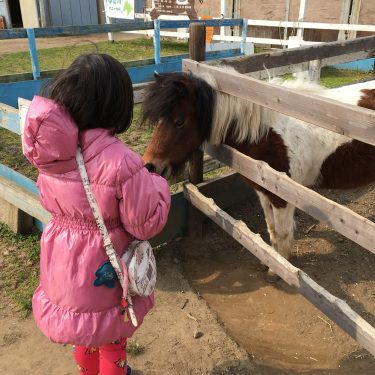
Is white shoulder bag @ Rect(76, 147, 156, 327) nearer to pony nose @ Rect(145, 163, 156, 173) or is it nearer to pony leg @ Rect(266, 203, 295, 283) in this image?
pony nose @ Rect(145, 163, 156, 173)

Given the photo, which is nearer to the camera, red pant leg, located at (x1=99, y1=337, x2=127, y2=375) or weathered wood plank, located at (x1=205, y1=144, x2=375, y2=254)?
red pant leg, located at (x1=99, y1=337, x2=127, y2=375)

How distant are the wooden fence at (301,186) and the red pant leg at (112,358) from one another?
3.73 feet

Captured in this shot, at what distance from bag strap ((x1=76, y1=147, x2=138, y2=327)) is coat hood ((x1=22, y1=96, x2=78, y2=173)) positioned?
54 mm

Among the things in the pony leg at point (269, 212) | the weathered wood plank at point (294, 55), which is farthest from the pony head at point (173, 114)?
the pony leg at point (269, 212)

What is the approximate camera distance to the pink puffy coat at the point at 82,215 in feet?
4.66

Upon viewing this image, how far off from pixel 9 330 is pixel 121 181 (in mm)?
1908

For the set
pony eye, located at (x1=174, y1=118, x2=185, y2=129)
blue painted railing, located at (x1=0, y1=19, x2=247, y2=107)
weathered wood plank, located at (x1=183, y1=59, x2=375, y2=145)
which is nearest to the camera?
weathered wood plank, located at (x1=183, y1=59, x2=375, y2=145)

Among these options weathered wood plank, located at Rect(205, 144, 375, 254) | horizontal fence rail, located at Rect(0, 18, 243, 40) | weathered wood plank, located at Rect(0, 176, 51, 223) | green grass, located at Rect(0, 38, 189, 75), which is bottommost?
weathered wood plank, located at Rect(0, 176, 51, 223)

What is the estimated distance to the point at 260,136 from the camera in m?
2.96

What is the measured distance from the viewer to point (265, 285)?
10.9 feet

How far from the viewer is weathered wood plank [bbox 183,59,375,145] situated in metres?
1.80

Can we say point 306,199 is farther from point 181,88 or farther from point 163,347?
point 163,347

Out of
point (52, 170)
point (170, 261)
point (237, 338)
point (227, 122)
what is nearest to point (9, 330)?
point (170, 261)

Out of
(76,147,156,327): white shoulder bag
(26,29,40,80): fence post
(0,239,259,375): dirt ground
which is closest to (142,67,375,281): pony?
(0,239,259,375): dirt ground
